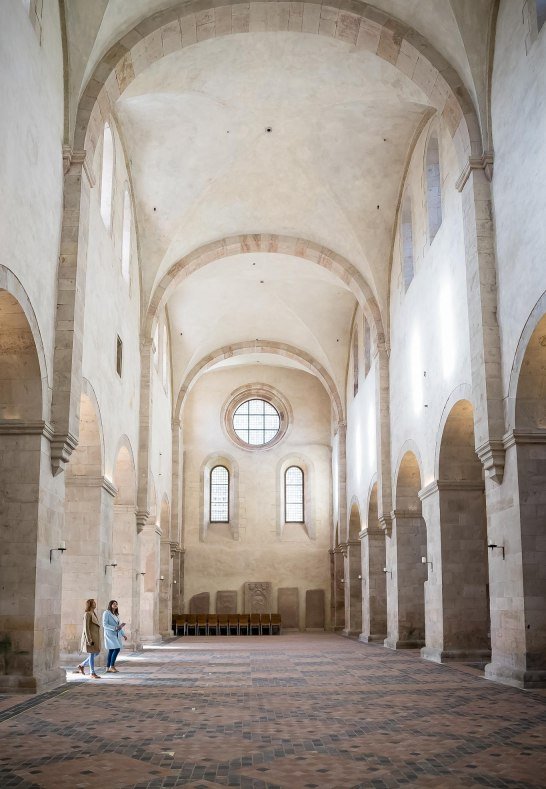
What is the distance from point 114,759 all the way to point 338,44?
14.4m

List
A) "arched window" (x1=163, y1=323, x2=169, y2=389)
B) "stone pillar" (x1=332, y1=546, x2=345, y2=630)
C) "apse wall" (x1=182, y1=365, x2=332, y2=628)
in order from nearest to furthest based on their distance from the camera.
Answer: "arched window" (x1=163, y1=323, x2=169, y2=389) → "stone pillar" (x1=332, y1=546, x2=345, y2=630) → "apse wall" (x1=182, y1=365, x2=332, y2=628)

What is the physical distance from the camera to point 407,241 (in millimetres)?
21672

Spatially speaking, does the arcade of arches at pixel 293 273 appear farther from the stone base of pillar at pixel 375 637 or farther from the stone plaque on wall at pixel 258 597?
the stone plaque on wall at pixel 258 597

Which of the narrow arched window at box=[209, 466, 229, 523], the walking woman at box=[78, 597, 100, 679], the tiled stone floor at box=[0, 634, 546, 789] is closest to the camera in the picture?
the tiled stone floor at box=[0, 634, 546, 789]

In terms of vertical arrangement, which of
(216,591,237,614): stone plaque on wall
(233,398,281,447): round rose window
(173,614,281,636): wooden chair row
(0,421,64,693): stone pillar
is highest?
(233,398,281,447): round rose window

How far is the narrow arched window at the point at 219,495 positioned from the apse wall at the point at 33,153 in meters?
25.5

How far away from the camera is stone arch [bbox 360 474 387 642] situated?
24.6 metres

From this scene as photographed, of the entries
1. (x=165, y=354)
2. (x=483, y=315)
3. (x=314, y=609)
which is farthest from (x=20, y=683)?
(x=314, y=609)

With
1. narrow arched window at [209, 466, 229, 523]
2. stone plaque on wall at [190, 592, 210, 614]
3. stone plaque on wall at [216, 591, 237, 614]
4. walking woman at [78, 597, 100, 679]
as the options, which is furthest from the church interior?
narrow arched window at [209, 466, 229, 523]

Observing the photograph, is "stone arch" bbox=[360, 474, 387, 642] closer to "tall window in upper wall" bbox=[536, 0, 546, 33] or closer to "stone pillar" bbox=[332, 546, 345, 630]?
"stone pillar" bbox=[332, 546, 345, 630]

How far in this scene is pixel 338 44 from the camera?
673 inches

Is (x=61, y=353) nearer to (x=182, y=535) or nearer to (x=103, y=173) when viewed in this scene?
(x=103, y=173)

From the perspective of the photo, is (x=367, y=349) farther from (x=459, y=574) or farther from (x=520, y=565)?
(x=520, y=565)

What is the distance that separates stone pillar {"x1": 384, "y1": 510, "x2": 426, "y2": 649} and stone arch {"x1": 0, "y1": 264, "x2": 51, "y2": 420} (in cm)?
1109
